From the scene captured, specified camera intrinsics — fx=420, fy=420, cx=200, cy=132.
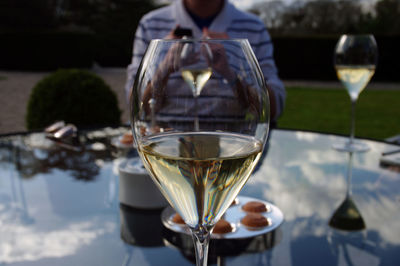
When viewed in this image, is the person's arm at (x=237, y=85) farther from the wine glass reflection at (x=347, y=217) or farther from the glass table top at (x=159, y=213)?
the wine glass reflection at (x=347, y=217)

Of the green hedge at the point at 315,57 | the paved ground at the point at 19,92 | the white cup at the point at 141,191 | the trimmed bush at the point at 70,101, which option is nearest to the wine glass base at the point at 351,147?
the white cup at the point at 141,191

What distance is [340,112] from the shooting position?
804 centimetres

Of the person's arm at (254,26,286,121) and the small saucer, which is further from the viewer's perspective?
the person's arm at (254,26,286,121)

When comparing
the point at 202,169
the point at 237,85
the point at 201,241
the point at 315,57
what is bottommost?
the point at 315,57

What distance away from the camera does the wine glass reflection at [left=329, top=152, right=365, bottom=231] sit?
91 cm

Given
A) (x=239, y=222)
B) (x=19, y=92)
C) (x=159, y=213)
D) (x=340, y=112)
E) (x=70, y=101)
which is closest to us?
(x=239, y=222)

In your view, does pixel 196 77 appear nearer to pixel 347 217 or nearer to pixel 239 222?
pixel 239 222

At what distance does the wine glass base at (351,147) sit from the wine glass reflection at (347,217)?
1.56 feet

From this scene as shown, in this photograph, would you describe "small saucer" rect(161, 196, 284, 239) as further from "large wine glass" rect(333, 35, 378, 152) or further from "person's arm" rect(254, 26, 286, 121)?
"person's arm" rect(254, 26, 286, 121)

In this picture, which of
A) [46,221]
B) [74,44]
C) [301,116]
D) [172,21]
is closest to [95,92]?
[172,21]

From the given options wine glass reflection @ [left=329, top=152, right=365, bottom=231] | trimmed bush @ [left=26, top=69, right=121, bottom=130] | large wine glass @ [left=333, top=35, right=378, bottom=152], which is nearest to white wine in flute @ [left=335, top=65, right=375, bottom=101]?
large wine glass @ [left=333, top=35, right=378, bottom=152]

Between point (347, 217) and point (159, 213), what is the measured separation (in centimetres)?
43

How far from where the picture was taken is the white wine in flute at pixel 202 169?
1.80 feet

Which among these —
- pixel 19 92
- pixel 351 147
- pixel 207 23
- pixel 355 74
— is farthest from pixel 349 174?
pixel 19 92
